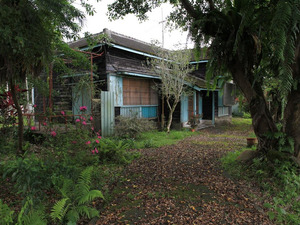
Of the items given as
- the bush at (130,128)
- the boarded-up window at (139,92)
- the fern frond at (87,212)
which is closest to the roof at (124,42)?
the boarded-up window at (139,92)

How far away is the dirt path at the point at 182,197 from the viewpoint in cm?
286

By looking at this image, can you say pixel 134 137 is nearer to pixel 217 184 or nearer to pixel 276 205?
pixel 217 184

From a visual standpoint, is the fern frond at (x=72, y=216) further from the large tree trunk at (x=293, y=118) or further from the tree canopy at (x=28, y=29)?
the large tree trunk at (x=293, y=118)

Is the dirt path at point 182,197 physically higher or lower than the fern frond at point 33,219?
lower

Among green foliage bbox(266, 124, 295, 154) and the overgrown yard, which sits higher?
green foliage bbox(266, 124, 295, 154)

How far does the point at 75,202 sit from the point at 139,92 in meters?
8.58

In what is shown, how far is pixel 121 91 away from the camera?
33.1 ft

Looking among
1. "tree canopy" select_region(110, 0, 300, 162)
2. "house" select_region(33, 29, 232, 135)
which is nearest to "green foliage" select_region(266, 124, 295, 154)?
"tree canopy" select_region(110, 0, 300, 162)

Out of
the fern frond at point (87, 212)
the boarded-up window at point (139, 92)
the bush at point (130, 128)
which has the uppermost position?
the boarded-up window at point (139, 92)

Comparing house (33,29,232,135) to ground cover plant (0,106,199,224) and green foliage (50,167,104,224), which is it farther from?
green foliage (50,167,104,224)

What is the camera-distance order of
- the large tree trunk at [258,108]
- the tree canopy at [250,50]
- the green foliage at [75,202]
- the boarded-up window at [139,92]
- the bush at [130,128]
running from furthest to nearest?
1. the boarded-up window at [139,92]
2. the bush at [130,128]
3. the large tree trunk at [258,108]
4. the tree canopy at [250,50]
5. the green foliage at [75,202]

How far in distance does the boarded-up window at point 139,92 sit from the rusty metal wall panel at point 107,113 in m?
1.25

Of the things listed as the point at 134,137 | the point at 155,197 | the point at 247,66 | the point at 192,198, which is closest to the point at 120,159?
the point at 155,197

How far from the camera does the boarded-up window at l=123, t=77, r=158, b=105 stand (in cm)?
1052
